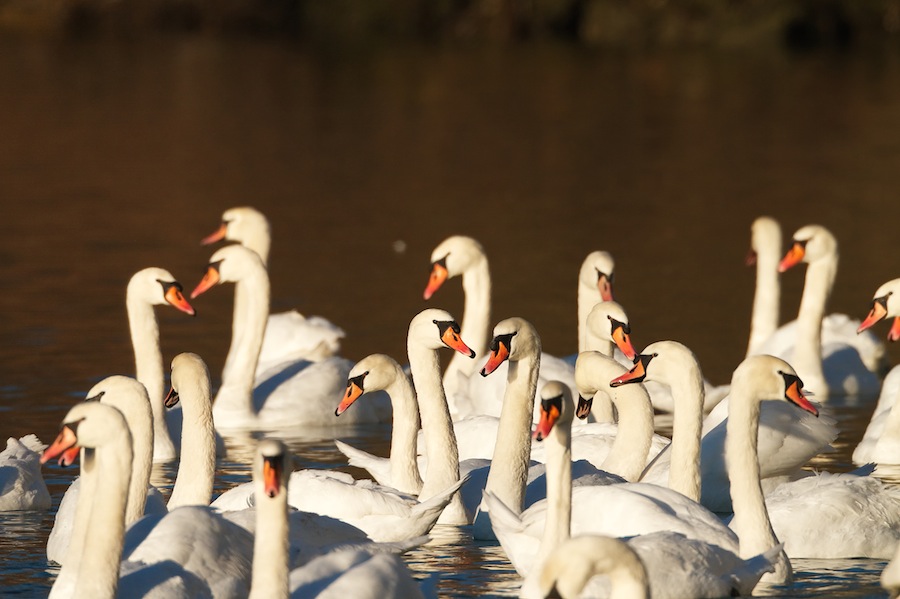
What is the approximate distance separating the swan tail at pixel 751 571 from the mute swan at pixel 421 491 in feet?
4.74

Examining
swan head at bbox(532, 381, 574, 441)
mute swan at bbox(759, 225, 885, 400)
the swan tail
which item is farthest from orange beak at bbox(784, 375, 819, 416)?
mute swan at bbox(759, 225, 885, 400)

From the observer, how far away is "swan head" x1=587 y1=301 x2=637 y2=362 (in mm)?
12258

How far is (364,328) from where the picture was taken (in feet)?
59.2

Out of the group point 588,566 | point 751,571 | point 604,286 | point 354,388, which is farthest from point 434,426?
point 588,566

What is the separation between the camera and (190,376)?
10.6 metres

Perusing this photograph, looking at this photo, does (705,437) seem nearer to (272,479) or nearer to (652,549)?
(652,549)

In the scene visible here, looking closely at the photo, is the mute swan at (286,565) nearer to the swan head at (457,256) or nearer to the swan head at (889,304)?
the swan head at (889,304)

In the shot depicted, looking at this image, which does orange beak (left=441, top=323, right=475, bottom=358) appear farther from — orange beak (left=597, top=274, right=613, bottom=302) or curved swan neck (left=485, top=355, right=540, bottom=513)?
orange beak (left=597, top=274, right=613, bottom=302)

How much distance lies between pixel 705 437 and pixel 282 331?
568 cm

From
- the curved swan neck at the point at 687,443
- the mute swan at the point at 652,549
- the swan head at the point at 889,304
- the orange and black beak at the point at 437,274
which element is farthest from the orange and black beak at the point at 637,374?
the orange and black beak at the point at 437,274

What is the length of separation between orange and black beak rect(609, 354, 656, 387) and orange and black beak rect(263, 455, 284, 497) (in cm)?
296

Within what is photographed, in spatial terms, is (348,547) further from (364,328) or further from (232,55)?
(232,55)

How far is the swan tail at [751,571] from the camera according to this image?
347 inches

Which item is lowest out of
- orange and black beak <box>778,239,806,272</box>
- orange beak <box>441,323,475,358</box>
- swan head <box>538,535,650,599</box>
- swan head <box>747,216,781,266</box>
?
swan head <box>538,535,650,599</box>
